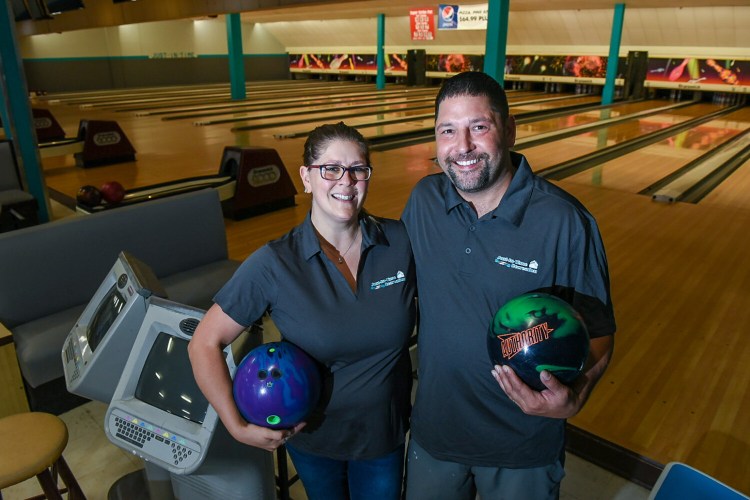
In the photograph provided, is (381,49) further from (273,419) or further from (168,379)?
(273,419)

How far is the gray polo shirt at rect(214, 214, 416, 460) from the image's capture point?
1.20 meters

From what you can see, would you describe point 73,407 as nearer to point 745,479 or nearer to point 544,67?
point 745,479

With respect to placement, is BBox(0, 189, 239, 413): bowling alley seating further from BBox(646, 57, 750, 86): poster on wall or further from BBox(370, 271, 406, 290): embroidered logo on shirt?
BBox(646, 57, 750, 86): poster on wall

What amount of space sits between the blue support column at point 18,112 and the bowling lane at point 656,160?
5.30 metres

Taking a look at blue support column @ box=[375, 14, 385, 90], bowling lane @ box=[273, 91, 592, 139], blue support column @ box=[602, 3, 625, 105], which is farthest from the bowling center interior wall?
bowling lane @ box=[273, 91, 592, 139]

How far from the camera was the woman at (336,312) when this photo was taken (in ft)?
3.90

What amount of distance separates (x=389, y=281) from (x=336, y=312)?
143 millimetres

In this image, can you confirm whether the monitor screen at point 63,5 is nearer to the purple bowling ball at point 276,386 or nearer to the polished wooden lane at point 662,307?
the polished wooden lane at point 662,307

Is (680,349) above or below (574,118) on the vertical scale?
below

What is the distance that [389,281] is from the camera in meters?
1.26

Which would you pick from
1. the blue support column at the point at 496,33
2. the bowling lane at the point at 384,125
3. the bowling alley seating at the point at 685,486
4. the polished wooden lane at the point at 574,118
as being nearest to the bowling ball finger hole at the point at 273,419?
the bowling alley seating at the point at 685,486

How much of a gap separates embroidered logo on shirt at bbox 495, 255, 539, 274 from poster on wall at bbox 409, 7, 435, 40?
12.7 meters

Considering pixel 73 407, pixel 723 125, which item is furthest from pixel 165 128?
pixel 723 125

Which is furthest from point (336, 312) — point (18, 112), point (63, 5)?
point (63, 5)
